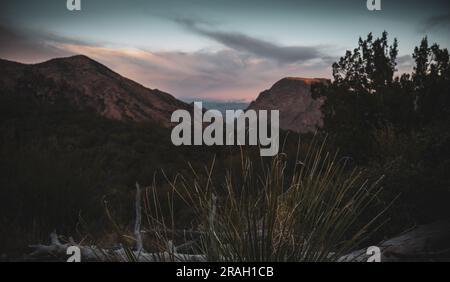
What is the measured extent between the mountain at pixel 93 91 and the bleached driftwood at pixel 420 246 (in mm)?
12101

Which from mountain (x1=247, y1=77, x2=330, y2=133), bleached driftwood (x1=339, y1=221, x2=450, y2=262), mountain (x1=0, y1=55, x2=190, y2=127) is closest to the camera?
bleached driftwood (x1=339, y1=221, x2=450, y2=262)

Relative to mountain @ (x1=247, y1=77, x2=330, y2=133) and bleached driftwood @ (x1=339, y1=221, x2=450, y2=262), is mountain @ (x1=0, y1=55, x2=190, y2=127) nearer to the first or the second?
mountain @ (x1=247, y1=77, x2=330, y2=133)

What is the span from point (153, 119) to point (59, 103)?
3234 mm

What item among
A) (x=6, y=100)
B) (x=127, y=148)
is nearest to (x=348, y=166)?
(x=127, y=148)

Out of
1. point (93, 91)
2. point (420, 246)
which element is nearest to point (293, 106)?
point (93, 91)

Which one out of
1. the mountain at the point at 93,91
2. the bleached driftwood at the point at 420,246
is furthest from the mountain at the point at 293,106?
the bleached driftwood at the point at 420,246

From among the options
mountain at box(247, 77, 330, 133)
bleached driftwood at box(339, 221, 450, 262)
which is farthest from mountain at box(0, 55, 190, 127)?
bleached driftwood at box(339, 221, 450, 262)

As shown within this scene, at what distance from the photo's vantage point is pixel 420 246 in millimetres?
3975

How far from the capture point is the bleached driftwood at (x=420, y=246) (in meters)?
3.75

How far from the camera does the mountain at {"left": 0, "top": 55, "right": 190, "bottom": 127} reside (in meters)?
17.7

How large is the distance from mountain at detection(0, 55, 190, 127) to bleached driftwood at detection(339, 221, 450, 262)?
39.7 ft

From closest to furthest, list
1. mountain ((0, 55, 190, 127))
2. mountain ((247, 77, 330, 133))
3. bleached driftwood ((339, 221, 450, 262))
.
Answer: bleached driftwood ((339, 221, 450, 262))
mountain ((0, 55, 190, 127))
mountain ((247, 77, 330, 133))

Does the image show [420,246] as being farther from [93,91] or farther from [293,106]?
[93,91]
